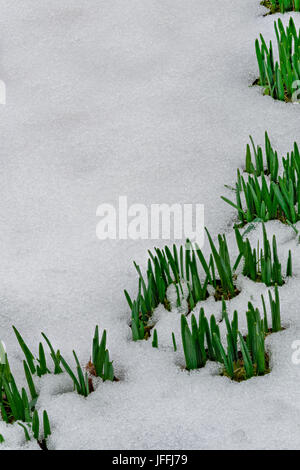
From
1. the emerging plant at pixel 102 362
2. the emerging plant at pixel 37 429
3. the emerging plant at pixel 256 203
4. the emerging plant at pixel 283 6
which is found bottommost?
the emerging plant at pixel 37 429

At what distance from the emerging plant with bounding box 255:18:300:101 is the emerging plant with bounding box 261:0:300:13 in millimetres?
492

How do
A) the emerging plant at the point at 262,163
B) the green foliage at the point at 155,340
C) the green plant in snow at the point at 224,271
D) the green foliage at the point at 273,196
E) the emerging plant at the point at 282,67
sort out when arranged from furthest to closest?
1. the emerging plant at the point at 282,67
2. the emerging plant at the point at 262,163
3. the green foliage at the point at 273,196
4. the green plant in snow at the point at 224,271
5. the green foliage at the point at 155,340

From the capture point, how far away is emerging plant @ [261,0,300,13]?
11.7 feet

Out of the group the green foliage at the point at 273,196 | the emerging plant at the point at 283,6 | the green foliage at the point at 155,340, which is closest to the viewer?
the green foliage at the point at 155,340

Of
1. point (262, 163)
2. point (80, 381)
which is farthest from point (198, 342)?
point (262, 163)

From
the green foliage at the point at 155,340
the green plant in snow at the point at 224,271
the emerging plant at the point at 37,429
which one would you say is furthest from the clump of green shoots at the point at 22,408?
the green plant in snow at the point at 224,271

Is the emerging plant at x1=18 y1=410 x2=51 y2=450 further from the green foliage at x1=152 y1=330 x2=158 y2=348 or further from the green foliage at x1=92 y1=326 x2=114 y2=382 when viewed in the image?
the green foliage at x1=152 y1=330 x2=158 y2=348

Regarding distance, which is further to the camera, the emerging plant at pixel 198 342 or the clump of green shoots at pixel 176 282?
the clump of green shoots at pixel 176 282

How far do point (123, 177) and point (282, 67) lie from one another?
0.88 metres

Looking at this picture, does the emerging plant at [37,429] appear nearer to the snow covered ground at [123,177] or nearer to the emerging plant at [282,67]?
the snow covered ground at [123,177]

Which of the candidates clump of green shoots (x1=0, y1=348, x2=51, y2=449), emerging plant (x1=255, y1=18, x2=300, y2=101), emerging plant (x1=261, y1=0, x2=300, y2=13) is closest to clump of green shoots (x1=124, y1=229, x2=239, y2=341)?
clump of green shoots (x1=0, y1=348, x2=51, y2=449)

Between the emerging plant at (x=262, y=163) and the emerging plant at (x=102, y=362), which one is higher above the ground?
the emerging plant at (x=262, y=163)

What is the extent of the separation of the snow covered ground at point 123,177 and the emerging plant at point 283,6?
0.06 metres

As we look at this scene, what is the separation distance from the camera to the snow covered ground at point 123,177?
75.2 inches
